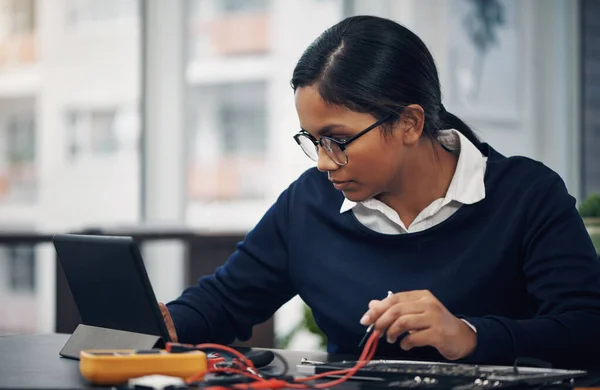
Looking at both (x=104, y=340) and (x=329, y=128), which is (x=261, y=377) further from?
(x=329, y=128)

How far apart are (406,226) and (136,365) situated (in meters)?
0.67

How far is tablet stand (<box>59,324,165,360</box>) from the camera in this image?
1.24 m

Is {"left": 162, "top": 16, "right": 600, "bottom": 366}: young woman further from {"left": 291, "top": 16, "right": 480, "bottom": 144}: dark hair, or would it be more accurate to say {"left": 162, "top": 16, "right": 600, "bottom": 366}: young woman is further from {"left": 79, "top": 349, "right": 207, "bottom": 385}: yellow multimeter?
{"left": 79, "top": 349, "right": 207, "bottom": 385}: yellow multimeter

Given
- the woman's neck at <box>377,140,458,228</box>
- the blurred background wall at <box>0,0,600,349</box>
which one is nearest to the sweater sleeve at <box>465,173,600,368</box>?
the woman's neck at <box>377,140,458,228</box>

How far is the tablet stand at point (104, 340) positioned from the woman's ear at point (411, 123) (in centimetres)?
57

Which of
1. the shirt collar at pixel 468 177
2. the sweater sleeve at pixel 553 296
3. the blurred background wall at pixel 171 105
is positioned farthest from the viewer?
the blurred background wall at pixel 171 105

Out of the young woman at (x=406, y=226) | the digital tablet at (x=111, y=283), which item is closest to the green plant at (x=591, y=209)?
the young woman at (x=406, y=226)

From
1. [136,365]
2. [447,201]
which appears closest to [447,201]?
[447,201]

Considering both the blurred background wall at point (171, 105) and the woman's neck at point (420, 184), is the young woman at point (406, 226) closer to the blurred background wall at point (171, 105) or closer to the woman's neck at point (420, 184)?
the woman's neck at point (420, 184)

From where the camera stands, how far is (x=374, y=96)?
1526 millimetres

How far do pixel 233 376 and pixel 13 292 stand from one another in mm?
3173

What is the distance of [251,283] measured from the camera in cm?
175

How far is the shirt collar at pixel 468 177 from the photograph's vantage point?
160cm

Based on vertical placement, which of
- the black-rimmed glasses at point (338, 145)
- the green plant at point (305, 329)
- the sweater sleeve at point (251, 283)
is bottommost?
the green plant at point (305, 329)
